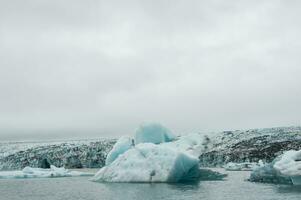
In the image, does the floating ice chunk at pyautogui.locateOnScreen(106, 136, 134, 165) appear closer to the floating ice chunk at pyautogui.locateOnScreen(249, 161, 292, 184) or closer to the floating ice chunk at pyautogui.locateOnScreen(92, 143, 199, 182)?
the floating ice chunk at pyautogui.locateOnScreen(92, 143, 199, 182)

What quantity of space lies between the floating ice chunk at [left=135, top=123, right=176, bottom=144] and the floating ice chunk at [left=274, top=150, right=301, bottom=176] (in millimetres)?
14259

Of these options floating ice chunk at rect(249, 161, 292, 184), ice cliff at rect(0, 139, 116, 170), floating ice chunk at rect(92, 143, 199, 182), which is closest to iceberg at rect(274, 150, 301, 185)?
floating ice chunk at rect(249, 161, 292, 184)

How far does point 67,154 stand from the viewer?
76.8m

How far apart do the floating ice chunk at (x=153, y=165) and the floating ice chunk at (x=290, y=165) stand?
6.51 meters

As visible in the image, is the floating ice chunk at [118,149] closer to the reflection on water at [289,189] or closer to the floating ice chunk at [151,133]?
the floating ice chunk at [151,133]

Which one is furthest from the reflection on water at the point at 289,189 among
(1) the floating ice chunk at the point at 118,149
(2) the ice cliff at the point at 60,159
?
(2) the ice cliff at the point at 60,159

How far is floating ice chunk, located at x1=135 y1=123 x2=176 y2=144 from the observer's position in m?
41.4

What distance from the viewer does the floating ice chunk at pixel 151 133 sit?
41438 millimetres

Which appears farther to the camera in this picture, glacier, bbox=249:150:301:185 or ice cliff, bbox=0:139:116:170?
ice cliff, bbox=0:139:116:170

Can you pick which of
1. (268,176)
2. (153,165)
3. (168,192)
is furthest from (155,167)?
(268,176)

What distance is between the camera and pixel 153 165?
109ft

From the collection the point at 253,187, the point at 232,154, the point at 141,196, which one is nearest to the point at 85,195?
the point at 141,196

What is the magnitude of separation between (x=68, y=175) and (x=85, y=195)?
20.9 meters

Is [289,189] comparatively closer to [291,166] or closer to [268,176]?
[291,166]
